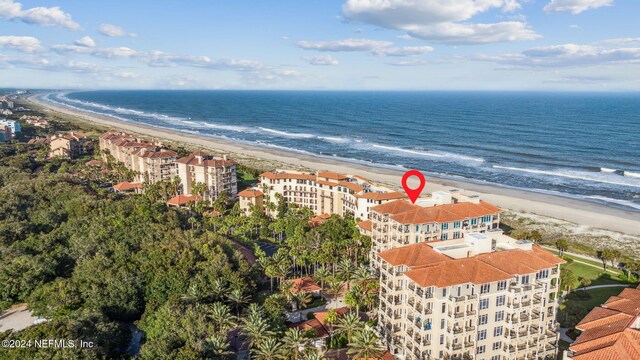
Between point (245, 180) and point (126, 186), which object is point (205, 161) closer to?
point (245, 180)

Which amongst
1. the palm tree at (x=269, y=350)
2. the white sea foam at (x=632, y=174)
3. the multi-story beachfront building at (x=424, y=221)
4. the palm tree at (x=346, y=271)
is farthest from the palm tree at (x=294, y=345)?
the white sea foam at (x=632, y=174)

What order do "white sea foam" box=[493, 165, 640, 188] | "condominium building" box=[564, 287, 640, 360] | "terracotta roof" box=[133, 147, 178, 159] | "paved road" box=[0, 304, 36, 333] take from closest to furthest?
"condominium building" box=[564, 287, 640, 360] → "paved road" box=[0, 304, 36, 333] → "terracotta roof" box=[133, 147, 178, 159] → "white sea foam" box=[493, 165, 640, 188]

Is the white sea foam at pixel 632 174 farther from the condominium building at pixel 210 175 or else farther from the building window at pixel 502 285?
the building window at pixel 502 285

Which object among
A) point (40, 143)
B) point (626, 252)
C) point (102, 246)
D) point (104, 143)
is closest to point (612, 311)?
point (626, 252)

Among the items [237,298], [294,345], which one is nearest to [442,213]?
[294,345]

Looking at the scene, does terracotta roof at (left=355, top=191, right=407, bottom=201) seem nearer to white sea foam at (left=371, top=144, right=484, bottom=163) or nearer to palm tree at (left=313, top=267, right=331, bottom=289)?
palm tree at (left=313, top=267, right=331, bottom=289)

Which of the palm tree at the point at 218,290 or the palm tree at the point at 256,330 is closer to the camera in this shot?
the palm tree at the point at 256,330

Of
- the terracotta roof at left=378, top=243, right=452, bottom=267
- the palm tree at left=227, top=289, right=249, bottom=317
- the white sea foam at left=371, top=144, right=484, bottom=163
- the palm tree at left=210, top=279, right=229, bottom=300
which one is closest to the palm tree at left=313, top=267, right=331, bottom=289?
the palm tree at left=227, top=289, right=249, bottom=317
